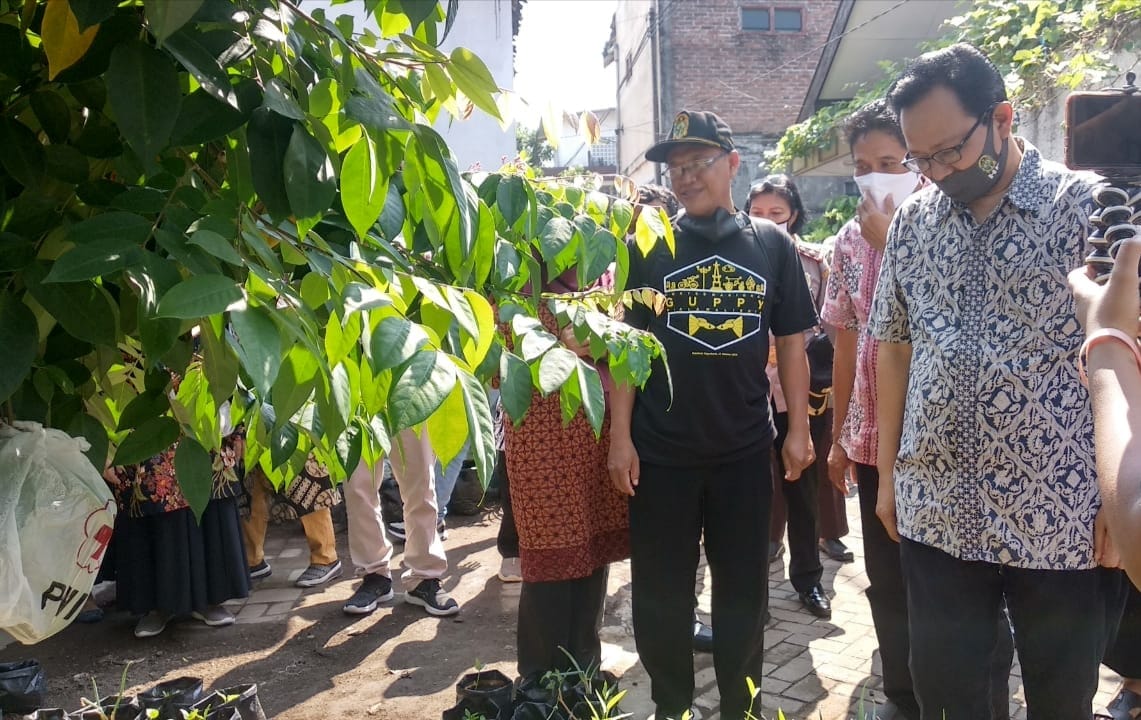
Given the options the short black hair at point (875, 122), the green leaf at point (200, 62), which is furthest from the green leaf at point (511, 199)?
the short black hair at point (875, 122)

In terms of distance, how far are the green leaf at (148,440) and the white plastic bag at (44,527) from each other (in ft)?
0.37

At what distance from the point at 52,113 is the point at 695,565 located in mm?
2540

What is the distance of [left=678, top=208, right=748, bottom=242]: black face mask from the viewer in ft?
11.0

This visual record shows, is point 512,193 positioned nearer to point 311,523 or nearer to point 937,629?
point 937,629

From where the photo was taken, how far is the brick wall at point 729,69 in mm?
21453

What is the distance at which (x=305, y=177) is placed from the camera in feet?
3.65

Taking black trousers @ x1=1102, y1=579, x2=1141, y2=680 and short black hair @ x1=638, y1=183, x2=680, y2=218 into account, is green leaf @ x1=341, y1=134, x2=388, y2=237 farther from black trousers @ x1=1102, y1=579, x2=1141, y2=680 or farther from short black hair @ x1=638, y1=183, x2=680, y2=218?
short black hair @ x1=638, y1=183, x2=680, y2=218

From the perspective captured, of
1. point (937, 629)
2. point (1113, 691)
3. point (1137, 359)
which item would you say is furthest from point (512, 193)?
point (1113, 691)

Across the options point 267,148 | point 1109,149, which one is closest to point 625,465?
point 1109,149

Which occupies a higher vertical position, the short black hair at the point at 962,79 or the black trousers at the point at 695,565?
the short black hair at the point at 962,79

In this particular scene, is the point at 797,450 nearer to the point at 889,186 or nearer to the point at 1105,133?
the point at 889,186

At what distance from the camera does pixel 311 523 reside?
223 inches

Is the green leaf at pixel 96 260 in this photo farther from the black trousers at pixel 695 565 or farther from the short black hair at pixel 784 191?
the short black hair at pixel 784 191

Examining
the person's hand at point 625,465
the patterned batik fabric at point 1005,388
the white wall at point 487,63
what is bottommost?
the person's hand at point 625,465
